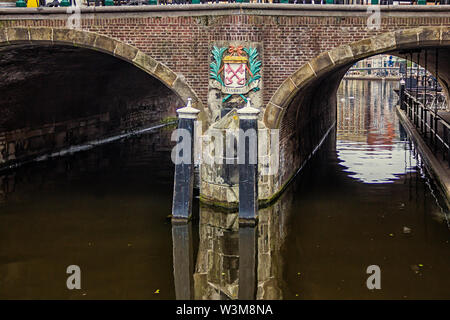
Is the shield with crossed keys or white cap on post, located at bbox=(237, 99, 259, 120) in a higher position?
the shield with crossed keys

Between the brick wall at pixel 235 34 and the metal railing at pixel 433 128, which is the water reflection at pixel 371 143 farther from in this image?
the brick wall at pixel 235 34

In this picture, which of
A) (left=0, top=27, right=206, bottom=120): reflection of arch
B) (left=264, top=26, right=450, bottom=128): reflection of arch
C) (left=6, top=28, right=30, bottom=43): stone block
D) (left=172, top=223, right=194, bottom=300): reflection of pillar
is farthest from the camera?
(left=6, top=28, right=30, bottom=43): stone block

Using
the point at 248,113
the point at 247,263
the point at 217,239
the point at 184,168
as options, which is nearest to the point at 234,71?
the point at 248,113

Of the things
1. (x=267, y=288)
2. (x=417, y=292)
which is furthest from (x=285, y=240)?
(x=417, y=292)

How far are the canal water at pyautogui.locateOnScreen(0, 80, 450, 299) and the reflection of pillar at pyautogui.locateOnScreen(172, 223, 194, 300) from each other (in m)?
0.03

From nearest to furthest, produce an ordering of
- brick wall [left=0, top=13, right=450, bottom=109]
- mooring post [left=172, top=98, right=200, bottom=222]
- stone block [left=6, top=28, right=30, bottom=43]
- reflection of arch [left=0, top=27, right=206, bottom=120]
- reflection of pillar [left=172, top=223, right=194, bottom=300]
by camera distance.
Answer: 1. reflection of pillar [left=172, top=223, right=194, bottom=300]
2. mooring post [left=172, top=98, right=200, bottom=222]
3. brick wall [left=0, top=13, right=450, bottom=109]
4. reflection of arch [left=0, top=27, right=206, bottom=120]
5. stone block [left=6, top=28, right=30, bottom=43]

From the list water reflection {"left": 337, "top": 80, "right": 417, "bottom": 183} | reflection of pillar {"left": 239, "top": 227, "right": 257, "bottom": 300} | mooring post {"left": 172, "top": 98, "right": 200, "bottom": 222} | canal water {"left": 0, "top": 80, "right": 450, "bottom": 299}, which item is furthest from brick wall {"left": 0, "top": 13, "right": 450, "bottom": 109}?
water reflection {"left": 337, "top": 80, "right": 417, "bottom": 183}

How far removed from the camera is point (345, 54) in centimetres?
1436

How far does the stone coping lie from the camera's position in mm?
14000

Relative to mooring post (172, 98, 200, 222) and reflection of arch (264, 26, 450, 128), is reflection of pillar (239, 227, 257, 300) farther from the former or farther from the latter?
reflection of arch (264, 26, 450, 128)

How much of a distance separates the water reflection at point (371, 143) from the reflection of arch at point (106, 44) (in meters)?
6.50

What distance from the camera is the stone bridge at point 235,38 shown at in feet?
46.5

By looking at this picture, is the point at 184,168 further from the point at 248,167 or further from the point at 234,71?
the point at 234,71

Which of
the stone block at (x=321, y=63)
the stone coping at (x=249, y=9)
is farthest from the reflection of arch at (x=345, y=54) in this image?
the stone coping at (x=249, y=9)
